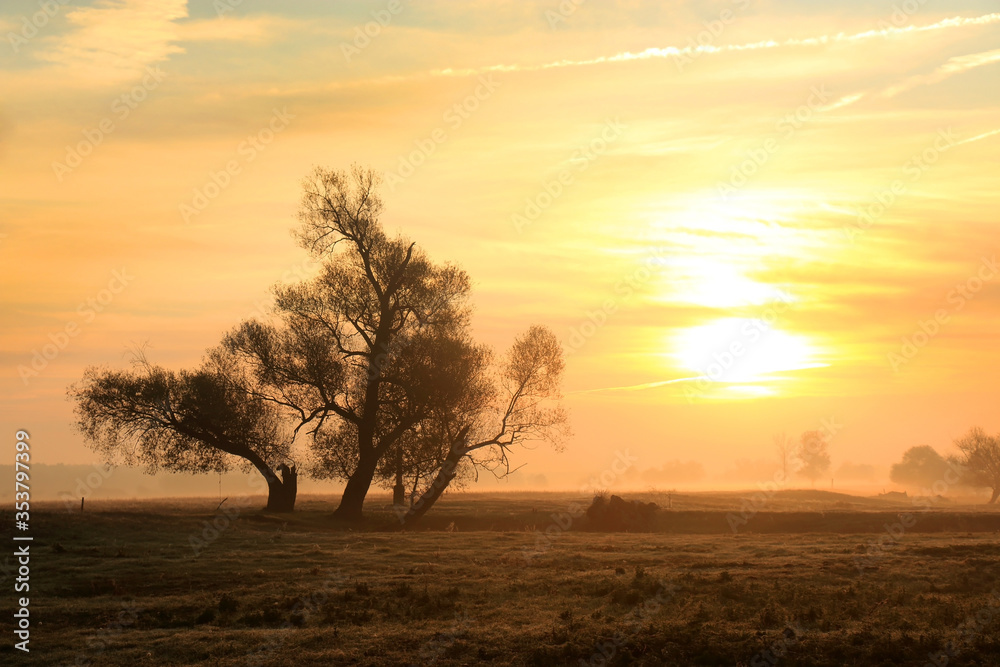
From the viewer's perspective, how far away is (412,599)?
20.2m

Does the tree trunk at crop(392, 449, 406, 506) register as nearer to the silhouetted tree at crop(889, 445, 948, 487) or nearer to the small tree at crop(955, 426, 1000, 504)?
the small tree at crop(955, 426, 1000, 504)

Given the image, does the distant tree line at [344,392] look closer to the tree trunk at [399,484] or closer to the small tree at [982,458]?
the tree trunk at [399,484]

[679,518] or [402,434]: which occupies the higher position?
[402,434]

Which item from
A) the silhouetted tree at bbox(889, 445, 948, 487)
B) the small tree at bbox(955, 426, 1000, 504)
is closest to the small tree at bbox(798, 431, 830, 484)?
the silhouetted tree at bbox(889, 445, 948, 487)

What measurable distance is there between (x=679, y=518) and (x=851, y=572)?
2025 cm

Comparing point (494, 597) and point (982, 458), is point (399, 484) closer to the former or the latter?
point (494, 597)

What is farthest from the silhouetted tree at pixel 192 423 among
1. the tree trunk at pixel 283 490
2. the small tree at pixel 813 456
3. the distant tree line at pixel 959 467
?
the small tree at pixel 813 456

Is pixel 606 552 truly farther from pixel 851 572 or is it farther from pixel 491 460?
pixel 491 460

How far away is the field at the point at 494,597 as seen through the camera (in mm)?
15461

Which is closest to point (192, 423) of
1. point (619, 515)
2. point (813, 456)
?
point (619, 515)

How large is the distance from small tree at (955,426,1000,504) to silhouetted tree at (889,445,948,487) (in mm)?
79413

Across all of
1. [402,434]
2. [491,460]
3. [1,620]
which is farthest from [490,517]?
[1,620]

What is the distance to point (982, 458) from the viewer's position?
96.6 m

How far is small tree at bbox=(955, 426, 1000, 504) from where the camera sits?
95.3m
